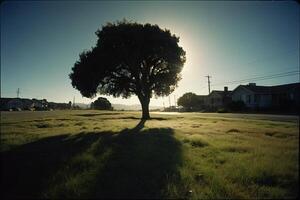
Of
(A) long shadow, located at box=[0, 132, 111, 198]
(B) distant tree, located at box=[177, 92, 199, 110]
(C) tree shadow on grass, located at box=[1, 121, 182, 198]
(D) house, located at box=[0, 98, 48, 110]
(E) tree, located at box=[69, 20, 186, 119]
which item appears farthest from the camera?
(B) distant tree, located at box=[177, 92, 199, 110]

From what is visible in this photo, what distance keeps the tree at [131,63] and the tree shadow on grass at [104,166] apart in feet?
18.4

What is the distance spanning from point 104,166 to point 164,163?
1106 mm

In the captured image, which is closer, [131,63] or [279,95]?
[279,95]

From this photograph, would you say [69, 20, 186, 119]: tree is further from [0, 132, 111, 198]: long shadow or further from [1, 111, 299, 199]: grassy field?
[0, 132, 111, 198]: long shadow

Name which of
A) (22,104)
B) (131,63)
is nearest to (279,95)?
(22,104)

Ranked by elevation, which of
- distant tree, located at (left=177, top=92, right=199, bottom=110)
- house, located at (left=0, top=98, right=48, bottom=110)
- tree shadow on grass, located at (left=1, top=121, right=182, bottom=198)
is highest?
distant tree, located at (left=177, top=92, right=199, bottom=110)

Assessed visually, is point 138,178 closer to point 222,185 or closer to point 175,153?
point 175,153

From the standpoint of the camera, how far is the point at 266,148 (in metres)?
1.55

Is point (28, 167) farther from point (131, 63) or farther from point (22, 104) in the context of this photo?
point (131, 63)

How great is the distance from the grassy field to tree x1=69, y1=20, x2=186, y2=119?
6952mm

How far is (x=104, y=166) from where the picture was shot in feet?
14.0

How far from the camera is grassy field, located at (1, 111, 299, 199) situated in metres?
1.54

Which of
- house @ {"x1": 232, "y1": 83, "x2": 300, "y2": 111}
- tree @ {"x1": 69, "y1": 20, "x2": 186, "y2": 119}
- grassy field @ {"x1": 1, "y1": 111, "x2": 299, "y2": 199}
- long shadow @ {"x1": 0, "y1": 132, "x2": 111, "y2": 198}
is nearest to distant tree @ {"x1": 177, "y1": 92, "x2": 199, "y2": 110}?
tree @ {"x1": 69, "y1": 20, "x2": 186, "y2": 119}

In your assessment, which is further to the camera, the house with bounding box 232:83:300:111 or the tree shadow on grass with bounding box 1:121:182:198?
the house with bounding box 232:83:300:111
